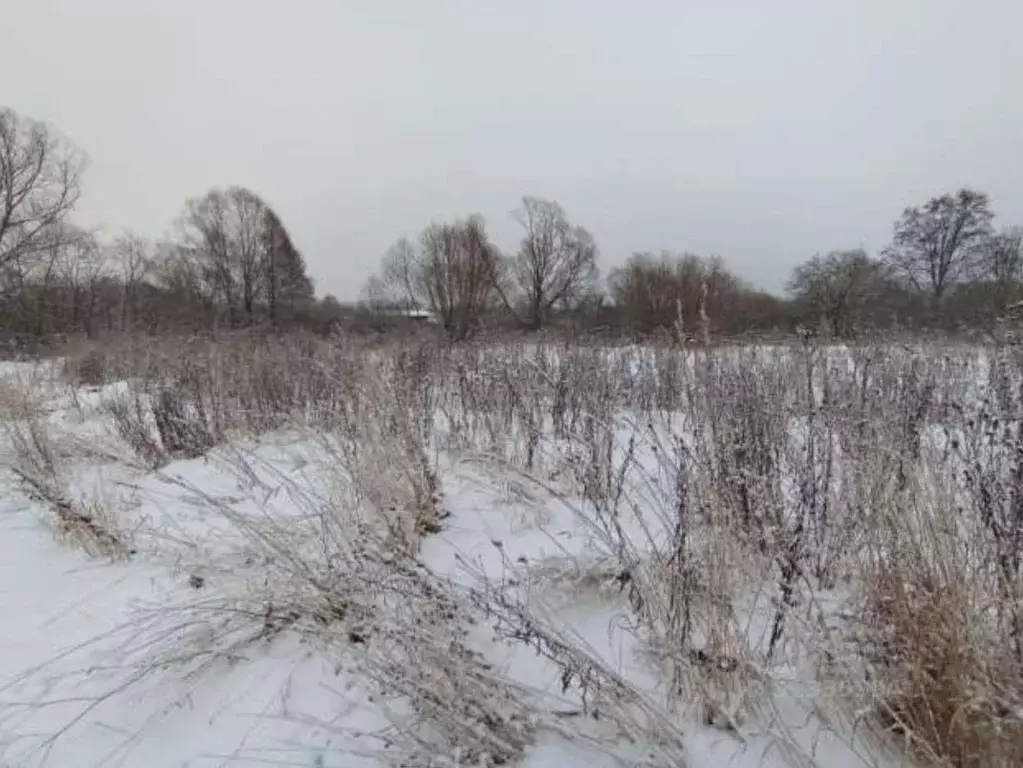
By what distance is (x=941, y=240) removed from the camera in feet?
119

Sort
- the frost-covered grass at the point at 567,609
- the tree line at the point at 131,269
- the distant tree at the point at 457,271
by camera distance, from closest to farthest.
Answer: the frost-covered grass at the point at 567,609
the tree line at the point at 131,269
the distant tree at the point at 457,271

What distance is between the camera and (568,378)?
5.08 meters

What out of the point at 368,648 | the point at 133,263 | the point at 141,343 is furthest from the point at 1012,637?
the point at 133,263

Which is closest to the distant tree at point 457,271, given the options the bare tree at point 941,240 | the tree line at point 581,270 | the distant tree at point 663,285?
the tree line at point 581,270

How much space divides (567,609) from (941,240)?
46037 millimetres

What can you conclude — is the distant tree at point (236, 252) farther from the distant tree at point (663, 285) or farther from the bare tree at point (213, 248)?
the distant tree at point (663, 285)

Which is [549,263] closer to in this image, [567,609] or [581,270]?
[581,270]

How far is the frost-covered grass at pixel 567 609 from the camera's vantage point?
1441mm

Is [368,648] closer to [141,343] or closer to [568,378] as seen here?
[568,378]

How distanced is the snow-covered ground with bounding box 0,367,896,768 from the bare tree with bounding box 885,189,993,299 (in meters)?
41.7

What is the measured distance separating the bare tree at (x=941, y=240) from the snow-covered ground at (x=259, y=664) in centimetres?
4167

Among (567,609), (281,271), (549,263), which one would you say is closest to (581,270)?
(549,263)

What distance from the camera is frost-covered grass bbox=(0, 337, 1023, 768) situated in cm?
144

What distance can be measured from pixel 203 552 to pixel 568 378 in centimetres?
328
